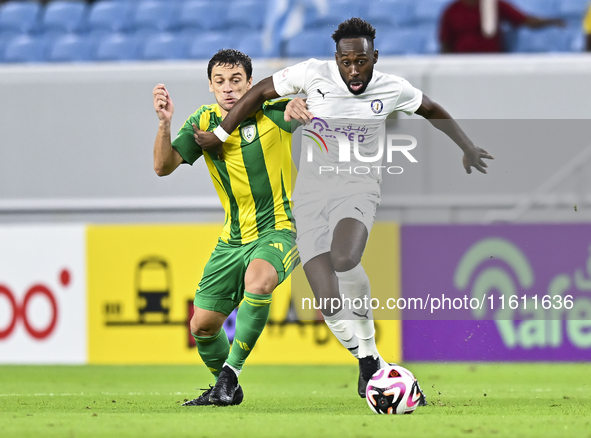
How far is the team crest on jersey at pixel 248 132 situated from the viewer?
5.38 meters

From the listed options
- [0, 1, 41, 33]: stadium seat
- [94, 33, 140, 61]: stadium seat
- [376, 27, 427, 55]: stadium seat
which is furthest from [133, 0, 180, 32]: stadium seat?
[376, 27, 427, 55]: stadium seat

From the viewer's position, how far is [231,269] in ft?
17.4

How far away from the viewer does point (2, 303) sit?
805 cm

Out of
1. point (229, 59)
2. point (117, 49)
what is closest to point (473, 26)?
point (117, 49)

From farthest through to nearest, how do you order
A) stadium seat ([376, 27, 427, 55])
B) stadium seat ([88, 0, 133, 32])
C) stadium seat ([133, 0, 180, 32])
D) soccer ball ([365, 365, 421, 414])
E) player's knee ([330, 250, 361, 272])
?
stadium seat ([88, 0, 133, 32]), stadium seat ([133, 0, 180, 32]), stadium seat ([376, 27, 427, 55]), player's knee ([330, 250, 361, 272]), soccer ball ([365, 365, 421, 414])

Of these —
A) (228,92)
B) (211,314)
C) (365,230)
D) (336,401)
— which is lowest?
(336,401)

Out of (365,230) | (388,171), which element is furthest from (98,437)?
(388,171)

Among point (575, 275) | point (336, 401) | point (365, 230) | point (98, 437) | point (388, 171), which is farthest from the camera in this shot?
point (575, 275)

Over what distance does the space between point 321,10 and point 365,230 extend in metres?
5.23

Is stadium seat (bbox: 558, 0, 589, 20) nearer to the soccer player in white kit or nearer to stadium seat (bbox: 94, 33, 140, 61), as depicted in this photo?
stadium seat (bbox: 94, 33, 140, 61)

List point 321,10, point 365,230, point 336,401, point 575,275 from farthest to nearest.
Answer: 1. point 321,10
2. point 575,275
3. point 336,401
4. point 365,230

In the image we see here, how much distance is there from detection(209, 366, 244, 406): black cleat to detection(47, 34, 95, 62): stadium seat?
20.2 ft

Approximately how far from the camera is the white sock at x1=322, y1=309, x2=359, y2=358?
5.11 m

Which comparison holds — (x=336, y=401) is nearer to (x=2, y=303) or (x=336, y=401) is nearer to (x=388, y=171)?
(x=388, y=171)
